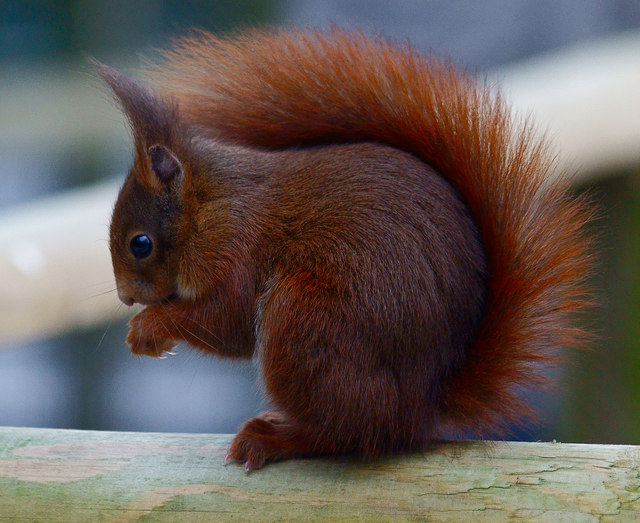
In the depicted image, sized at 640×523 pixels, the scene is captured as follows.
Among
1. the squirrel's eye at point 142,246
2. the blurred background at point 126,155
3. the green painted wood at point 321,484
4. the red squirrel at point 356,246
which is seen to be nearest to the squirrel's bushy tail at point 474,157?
the red squirrel at point 356,246

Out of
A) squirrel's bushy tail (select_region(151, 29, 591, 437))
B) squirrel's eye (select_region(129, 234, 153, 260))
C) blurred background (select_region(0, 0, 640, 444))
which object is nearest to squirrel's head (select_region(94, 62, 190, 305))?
squirrel's eye (select_region(129, 234, 153, 260))

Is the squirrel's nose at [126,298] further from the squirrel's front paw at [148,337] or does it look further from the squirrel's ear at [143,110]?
the squirrel's ear at [143,110]

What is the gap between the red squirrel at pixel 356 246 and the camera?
1205mm

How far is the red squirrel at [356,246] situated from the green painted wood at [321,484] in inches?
2.2

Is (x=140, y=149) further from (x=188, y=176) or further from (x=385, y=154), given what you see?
(x=385, y=154)

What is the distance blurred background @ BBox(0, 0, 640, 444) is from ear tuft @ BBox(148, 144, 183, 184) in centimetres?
102

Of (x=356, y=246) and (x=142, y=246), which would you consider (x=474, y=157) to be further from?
(x=142, y=246)

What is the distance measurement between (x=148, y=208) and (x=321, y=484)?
22.7 inches

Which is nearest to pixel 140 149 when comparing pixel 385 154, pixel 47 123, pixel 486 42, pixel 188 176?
pixel 188 176

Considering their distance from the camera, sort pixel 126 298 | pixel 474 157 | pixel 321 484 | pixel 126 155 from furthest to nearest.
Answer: pixel 126 155, pixel 126 298, pixel 474 157, pixel 321 484

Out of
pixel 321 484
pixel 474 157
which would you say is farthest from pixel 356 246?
pixel 321 484

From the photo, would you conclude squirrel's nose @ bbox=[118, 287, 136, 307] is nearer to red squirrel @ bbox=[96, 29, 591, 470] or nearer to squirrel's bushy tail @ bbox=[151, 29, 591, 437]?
red squirrel @ bbox=[96, 29, 591, 470]

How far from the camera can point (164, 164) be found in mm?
1369

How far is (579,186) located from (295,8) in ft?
4.53
